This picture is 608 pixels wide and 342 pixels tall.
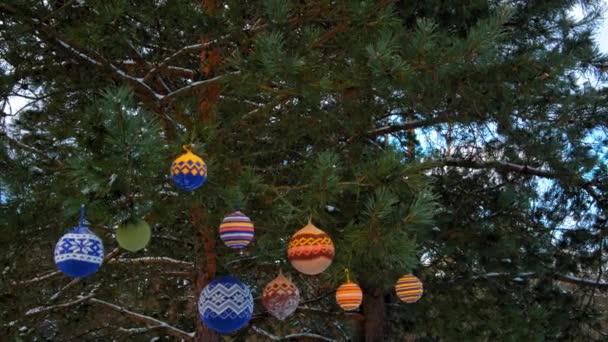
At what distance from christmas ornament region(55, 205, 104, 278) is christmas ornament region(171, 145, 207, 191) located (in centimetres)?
40

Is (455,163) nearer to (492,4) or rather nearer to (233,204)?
(492,4)

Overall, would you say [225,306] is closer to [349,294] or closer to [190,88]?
[349,294]

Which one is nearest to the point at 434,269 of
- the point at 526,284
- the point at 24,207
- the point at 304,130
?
A: the point at 526,284

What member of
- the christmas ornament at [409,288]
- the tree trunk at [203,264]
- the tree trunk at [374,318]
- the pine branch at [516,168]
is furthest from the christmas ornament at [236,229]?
the tree trunk at [374,318]

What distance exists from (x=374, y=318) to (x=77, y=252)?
4041 mm

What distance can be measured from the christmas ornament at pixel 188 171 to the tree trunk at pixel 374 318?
151 inches

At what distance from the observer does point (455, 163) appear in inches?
217

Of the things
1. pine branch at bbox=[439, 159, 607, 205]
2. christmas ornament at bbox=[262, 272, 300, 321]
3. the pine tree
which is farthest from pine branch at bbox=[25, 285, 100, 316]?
pine branch at bbox=[439, 159, 607, 205]

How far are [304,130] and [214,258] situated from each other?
1.01 meters

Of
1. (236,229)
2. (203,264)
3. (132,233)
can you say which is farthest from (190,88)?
(132,233)

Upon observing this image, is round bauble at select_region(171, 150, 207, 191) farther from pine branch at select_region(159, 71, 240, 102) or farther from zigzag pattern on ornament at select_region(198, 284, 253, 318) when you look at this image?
pine branch at select_region(159, 71, 240, 102)

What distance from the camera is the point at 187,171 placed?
2453mm

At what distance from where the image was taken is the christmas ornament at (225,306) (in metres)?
3.21

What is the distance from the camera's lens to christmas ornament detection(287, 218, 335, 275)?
2807mm
